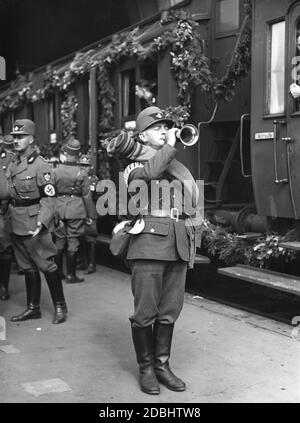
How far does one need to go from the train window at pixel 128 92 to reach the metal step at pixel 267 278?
318cm

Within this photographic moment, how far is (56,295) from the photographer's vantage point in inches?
229

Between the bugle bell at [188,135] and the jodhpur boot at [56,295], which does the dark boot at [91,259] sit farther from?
the bugle bell at [188,135]

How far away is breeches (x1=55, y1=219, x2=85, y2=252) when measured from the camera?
790 centimetres

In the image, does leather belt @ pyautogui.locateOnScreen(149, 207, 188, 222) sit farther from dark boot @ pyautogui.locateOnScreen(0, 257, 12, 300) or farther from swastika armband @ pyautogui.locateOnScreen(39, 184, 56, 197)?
dark boot @ pyautogui.locateOnScreen(0, 257, 12, 300)

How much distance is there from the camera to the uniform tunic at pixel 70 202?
7871 millimetres

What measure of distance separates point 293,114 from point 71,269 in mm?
3657

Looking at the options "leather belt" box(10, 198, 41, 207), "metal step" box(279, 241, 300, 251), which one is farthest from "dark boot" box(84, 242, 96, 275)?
"metal step" box(279, 241, 300, 251)

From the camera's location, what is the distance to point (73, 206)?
7906 mm

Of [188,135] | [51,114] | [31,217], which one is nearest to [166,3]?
[51,114]

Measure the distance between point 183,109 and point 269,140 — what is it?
164cm

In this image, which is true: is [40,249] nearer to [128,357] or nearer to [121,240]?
[128,357]

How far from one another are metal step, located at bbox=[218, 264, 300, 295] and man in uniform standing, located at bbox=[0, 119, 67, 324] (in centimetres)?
162

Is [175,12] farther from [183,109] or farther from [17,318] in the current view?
[17,318]
